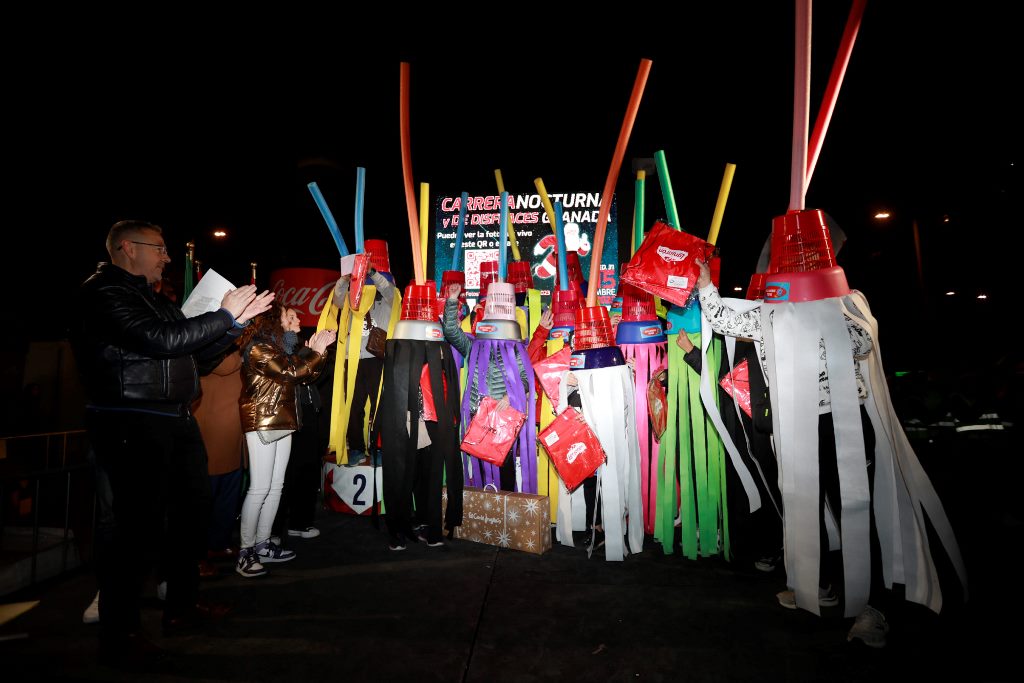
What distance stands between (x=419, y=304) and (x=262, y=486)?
1.40 metres

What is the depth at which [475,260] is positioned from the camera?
15.8 feet

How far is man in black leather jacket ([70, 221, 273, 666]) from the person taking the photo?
1838 mm

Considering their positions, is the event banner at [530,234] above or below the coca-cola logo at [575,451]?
above

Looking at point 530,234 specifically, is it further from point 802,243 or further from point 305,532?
point 305,532

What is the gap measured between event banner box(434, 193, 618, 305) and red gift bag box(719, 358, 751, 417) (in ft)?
6.57

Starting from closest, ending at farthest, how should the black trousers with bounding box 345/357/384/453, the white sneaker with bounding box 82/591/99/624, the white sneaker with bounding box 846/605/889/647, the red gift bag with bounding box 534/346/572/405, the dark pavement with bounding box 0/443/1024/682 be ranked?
the dark pavement with bounding box 0/443/1024/682 < the white sneaker with bounding box 846/605/889/647 < the white sneaker with bounding box 82/591/99/624 < the red gift bag with bounding box 534/346/572/405 < the black trousers with bounding box 345/357/384/453

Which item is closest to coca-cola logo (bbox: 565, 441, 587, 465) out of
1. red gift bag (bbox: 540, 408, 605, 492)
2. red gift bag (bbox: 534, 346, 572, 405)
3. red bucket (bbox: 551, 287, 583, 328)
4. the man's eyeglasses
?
red gift bag (bbox: 540, 408, 605, 492)

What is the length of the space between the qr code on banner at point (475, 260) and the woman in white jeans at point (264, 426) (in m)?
2.24

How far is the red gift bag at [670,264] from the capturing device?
7.88ft

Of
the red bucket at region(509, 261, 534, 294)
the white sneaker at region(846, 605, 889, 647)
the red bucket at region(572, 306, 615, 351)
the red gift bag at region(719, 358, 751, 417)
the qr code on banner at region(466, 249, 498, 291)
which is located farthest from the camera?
the qr code on banner at region(466, 249, 498, 291)

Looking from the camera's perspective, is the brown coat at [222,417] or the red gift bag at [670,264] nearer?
the red gift bag at [670,264]

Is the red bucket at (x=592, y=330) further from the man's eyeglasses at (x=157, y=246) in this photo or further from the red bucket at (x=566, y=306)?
the man's eyeglasses at (x=157, y=246)

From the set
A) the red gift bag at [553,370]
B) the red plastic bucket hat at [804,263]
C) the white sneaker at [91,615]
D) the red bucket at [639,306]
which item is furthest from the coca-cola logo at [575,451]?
the white sneaker at [91,615]

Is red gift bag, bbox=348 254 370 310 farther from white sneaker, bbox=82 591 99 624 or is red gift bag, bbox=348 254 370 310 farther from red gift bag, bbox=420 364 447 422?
white sneaker, bbox=82 591 99 624
